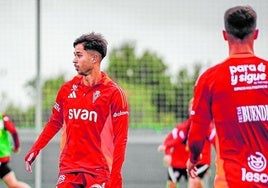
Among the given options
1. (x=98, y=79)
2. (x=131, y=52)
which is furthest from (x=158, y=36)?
(x=98, y=79)

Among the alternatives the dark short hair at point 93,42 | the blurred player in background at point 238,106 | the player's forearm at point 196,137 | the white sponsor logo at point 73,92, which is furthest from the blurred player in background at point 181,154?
the blurred player in background at point 238,106

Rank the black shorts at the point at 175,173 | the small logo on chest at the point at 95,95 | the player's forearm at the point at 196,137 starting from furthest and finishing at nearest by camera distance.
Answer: the black shorts at the point at 175,173
the small logo on chest at the point at 95,95
the player's forearm at the point at 196,137

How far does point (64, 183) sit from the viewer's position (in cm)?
759

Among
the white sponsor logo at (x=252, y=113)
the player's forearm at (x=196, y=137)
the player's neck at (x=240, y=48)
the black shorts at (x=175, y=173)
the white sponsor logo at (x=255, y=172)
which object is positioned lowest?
the black shorts at (x=175, y=173)

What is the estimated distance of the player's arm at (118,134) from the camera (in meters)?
7.27

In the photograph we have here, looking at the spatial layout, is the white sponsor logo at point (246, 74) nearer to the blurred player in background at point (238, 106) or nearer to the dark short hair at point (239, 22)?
the blurred player in background at point (238, 106)

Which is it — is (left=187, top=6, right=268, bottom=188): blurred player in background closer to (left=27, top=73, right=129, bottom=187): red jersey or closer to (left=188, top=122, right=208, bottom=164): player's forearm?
(left=188, top=122, right=208, bottom=164): player's forearm

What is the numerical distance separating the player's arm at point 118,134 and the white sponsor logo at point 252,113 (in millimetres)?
2002

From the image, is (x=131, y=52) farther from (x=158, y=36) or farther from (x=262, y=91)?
(x=262, y=91)

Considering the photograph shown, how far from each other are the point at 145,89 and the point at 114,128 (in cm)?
846

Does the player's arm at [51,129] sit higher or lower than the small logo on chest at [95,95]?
lower

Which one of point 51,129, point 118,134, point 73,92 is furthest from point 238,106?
point 51,129

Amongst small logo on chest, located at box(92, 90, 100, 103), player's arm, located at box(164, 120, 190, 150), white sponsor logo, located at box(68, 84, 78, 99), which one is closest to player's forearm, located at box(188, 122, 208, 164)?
small logo on chest, located at box(92, 90, 100, 103)

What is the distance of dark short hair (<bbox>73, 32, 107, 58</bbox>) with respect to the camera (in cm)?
789
